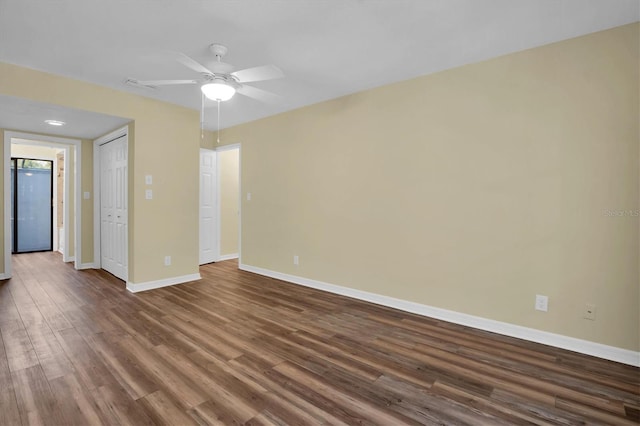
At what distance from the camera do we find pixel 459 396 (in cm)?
185

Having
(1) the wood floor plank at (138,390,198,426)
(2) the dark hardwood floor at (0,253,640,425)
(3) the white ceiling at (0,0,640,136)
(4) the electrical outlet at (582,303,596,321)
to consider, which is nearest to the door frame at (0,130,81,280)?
(2) the dark hardwood floor at (0,253,640,425)

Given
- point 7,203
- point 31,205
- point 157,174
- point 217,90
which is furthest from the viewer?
point 31,205

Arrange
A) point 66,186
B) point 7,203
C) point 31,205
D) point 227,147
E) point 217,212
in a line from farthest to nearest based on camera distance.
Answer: point 31,205 < point 217,212 < point 66,186 < point 227,147 < point 7,203

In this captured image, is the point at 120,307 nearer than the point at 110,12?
No

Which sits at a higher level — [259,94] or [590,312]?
[259,94]

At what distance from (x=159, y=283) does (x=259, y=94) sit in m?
2.77

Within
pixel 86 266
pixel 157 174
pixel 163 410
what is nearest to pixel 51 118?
pixel 157 174

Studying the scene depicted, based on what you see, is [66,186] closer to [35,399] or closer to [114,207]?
[114,207]

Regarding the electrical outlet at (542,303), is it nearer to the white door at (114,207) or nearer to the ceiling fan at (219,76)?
the ceiling fan at (219,76)

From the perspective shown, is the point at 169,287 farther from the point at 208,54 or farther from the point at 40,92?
the point at 208,54

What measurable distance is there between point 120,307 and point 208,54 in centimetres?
275

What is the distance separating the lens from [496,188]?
2750 mm

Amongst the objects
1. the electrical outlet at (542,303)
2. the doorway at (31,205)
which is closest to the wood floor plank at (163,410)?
the electrical outlet at (542,303)

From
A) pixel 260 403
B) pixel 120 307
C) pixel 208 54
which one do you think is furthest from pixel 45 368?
pixel 208 54
